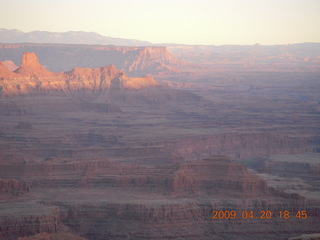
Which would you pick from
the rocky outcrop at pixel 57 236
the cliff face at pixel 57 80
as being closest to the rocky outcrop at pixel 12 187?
the rocky outcrop at pixel 57 236

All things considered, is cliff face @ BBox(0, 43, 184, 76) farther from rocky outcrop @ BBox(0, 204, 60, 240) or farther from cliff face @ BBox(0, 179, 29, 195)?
rocky outcrop @ BBox(0, 204, 60, 240)

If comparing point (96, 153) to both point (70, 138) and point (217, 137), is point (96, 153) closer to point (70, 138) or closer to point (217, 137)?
point (70, 138)

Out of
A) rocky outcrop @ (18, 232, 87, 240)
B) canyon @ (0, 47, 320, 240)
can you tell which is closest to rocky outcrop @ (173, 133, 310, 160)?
canyon @ (0, 47, 320, 240)

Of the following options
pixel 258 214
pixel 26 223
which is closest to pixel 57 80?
pixel 258 214

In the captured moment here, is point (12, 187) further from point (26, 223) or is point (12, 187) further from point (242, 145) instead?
point (242, 145)

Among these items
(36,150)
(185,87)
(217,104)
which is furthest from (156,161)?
(185,87)

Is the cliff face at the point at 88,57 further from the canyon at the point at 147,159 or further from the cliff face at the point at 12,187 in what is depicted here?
the cliff face at the point at 12,187
